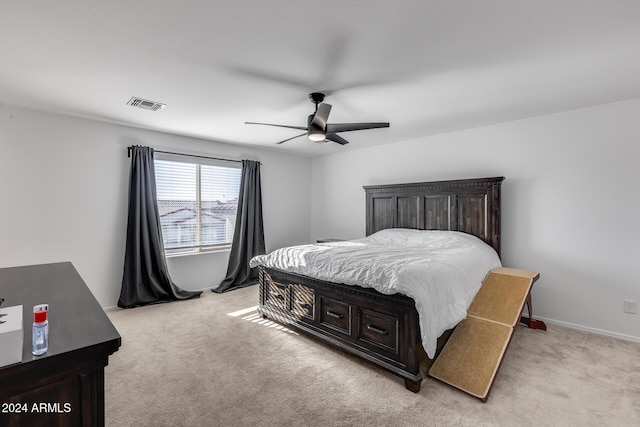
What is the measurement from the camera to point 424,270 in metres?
2.39

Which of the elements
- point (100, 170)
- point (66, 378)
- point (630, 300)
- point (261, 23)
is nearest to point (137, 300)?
point (100, 170)

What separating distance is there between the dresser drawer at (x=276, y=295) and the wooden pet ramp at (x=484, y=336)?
1.64 meters

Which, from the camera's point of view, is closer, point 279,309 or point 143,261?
point 279,309

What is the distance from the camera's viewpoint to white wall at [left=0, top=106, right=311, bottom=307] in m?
3.36

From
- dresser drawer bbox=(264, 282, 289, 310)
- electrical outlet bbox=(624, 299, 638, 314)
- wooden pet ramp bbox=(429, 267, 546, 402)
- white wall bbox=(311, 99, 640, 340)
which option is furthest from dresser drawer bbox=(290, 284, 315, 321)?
electrical outlet bbox=(624, 299, 638, 314)

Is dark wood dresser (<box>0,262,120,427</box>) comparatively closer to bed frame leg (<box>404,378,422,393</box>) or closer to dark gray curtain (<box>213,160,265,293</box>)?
bed frame leg (<box>404,378,422,393</box>)

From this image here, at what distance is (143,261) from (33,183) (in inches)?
59.4

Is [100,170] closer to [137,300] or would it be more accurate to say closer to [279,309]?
[137,300]

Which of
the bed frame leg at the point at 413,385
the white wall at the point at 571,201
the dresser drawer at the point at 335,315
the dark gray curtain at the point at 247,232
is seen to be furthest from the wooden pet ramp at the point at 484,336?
the dark gray curtain at the point at 247,232

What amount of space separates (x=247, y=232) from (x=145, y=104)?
102 inches

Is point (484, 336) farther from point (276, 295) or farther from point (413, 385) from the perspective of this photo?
point (276, 295)

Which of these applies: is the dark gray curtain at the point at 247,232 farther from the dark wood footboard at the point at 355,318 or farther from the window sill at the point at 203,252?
the dark wood footboard at the point at 355,318

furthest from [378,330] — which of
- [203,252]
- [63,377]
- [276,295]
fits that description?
[203,252]

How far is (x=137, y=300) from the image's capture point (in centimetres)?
407
